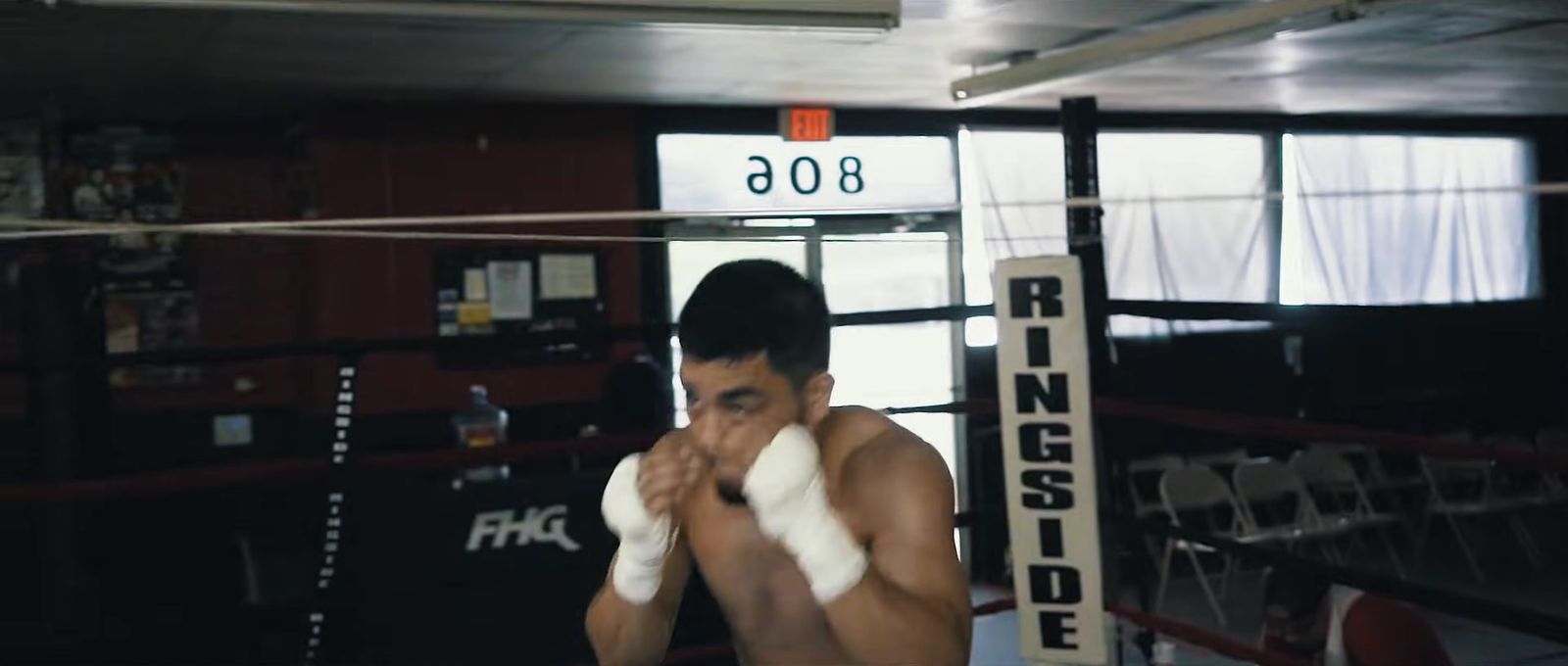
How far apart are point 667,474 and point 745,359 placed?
0.46 feet

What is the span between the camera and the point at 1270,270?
21.4 ft

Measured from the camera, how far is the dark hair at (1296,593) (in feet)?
10.1

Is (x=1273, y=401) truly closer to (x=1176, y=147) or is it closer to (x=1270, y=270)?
(x=1270, y=270)

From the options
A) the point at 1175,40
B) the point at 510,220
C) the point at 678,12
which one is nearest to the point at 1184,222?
the point at 1175,40

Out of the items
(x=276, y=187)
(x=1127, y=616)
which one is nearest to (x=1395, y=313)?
(x=1127, y=616)

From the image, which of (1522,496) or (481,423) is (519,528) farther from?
(1522,496)

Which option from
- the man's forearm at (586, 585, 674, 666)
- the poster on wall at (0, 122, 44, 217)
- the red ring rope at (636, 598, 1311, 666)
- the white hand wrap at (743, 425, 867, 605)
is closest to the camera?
the white hand wrap at (743, 425, 867, 605)

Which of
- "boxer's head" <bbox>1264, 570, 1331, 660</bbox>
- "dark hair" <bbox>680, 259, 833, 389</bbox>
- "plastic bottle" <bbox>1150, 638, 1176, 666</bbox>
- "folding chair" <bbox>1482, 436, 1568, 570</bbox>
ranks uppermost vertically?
"dark hair" <bbox>680, 259, 833, 389</bbox>

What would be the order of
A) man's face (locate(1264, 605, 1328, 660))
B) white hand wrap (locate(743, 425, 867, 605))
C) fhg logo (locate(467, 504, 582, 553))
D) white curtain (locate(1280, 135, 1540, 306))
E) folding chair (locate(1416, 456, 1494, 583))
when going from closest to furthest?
1. white hand wrap (locate(743, 425, 867, 605))
2. man's face (locate(1264, 605, 1328, 660))
3. fhg logo (locate(467, 504, 582, 553))
4. folding chair (locate(1416, 456, 1494, 583))
5. white curtain (locate(1280, 135, 1540, 306))

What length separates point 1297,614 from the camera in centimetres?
311

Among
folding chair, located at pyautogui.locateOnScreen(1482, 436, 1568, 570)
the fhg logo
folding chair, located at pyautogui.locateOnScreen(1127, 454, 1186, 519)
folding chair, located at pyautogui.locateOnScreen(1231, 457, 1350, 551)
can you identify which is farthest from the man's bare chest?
folding chair, located at pyautogui.locateOnScreen(1482, 436, 1568, 570)

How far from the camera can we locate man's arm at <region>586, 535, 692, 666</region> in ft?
5.69

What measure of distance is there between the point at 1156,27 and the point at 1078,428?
162 centimetres

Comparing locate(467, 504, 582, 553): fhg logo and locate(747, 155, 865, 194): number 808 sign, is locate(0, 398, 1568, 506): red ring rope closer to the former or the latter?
locate(467, 504, 582, 553): fhg logo
